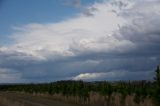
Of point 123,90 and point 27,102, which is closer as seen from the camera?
point 123,90

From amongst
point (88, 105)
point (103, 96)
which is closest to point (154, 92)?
point (103, 96)

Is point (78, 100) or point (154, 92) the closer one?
point (154, 92)

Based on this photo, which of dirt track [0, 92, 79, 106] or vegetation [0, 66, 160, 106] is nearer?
vegetation [0, 66, 160, 106]

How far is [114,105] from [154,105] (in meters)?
12.5

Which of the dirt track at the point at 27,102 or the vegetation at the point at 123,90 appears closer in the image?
the vegetation at the point at 123,90

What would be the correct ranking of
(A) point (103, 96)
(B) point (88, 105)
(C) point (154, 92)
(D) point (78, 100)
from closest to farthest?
1. (C) point (154, 92)
2. (A) point (103, 96)
3. (B) point (88, 105)
4. (D) point (78, 100)

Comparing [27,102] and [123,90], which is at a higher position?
[123,90]

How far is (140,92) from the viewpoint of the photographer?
149 feet

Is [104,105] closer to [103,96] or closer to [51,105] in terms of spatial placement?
[103,96]

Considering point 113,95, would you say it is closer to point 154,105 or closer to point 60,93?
point 154,105

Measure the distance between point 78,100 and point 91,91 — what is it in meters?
5.30

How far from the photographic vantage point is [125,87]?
51469 millimetres

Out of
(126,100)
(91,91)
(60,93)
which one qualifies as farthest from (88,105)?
(60,93)

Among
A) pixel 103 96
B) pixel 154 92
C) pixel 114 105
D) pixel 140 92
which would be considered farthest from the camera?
pixel 103 96
